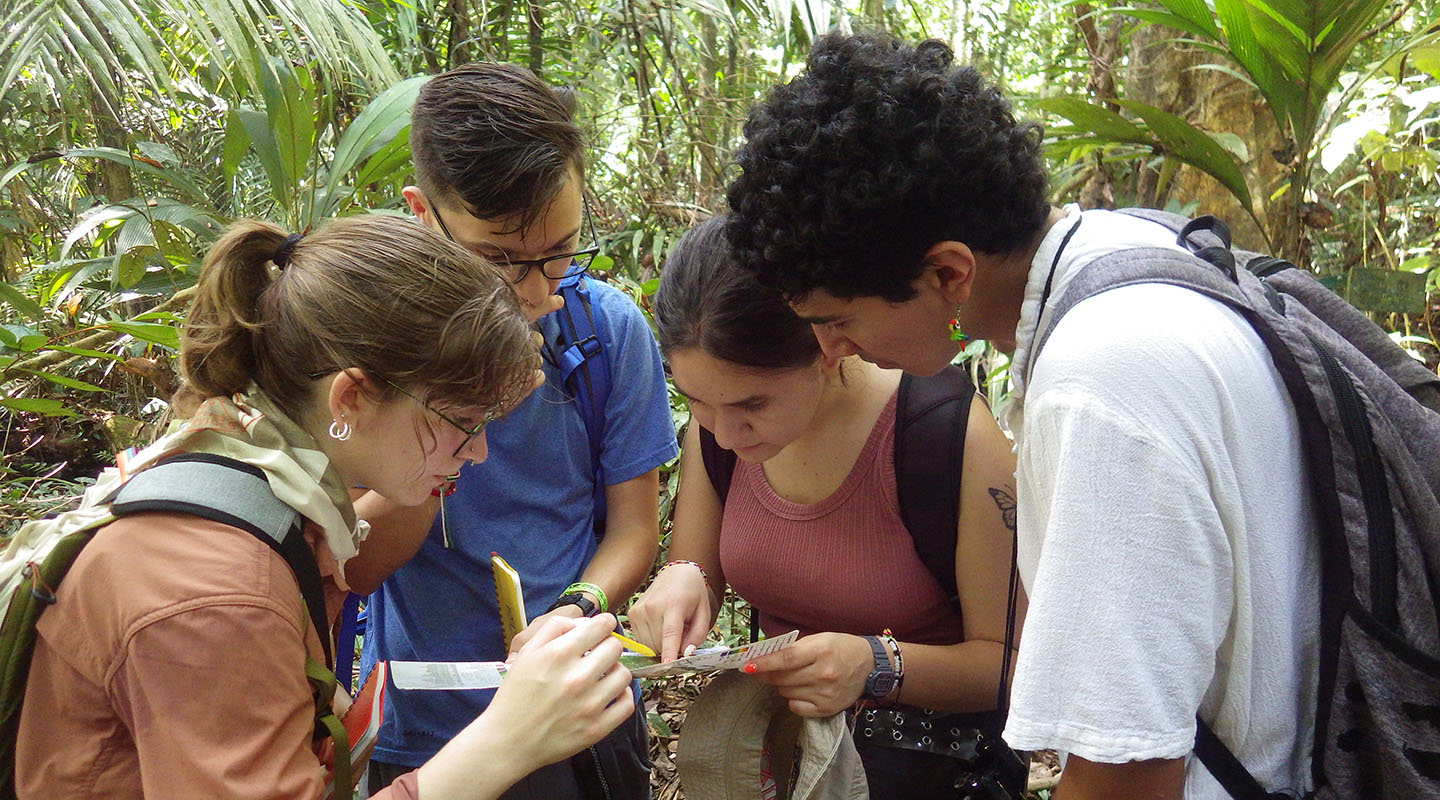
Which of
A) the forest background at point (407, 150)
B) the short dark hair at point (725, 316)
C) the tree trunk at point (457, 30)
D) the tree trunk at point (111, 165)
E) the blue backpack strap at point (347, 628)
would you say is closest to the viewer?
the blue backpack strap at point (347, 628)

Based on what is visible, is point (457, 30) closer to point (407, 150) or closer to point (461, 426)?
point (407, 150)

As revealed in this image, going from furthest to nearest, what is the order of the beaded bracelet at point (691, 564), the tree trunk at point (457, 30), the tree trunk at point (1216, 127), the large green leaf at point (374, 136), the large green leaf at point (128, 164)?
the tree trunk at point (457, 30)
the tree trunk at point (1216, 127)
the large green leaf at point (128, 164)
the large green leaf at point (374, 136)
the beaded bracelet at point (691, 564)

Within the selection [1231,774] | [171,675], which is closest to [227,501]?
[171,675]

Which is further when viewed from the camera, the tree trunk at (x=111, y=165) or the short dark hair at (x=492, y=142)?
the tree trunk at (x=111, y=165)

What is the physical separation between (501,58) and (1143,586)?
4796 mm

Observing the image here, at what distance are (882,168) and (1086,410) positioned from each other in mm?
455

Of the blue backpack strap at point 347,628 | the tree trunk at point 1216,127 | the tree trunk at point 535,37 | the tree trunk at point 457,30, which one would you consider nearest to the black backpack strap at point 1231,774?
the blue backpack strap at point 347,628

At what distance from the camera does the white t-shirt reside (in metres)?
1.08

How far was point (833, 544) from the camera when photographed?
205 cm

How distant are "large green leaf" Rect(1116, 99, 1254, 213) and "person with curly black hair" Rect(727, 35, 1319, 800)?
1.71m

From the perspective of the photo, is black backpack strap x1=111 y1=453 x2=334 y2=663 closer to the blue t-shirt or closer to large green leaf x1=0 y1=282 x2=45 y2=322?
the blue t-shirt

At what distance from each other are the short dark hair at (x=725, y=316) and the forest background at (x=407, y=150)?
0.96 ft

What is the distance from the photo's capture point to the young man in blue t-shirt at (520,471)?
6.79 feet

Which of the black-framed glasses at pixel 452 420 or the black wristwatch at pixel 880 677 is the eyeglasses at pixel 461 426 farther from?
the black wristwatch at pixel 880 677
